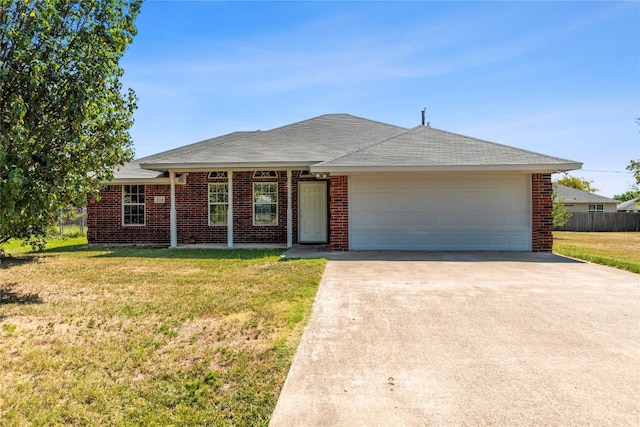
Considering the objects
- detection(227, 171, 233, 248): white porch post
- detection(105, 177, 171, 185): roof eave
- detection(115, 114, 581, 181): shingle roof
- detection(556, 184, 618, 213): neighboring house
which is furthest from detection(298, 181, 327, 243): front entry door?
detection(556, 184, 618, 213): neighboring house

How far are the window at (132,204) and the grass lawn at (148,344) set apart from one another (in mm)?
5944

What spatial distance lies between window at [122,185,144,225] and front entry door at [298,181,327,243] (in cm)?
560

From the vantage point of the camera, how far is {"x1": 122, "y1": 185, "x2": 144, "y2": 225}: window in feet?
46.2

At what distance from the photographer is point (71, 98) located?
482cm

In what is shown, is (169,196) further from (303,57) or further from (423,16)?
(423,16)

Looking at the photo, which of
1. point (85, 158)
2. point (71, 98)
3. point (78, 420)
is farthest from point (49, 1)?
point (78, 420)

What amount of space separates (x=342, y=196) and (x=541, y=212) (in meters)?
5.51

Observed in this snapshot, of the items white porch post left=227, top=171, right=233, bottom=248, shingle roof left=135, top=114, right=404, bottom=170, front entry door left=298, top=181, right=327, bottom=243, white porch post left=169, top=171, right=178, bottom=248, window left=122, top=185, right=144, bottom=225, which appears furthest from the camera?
window left=122, top=185, right=144, bottom=225

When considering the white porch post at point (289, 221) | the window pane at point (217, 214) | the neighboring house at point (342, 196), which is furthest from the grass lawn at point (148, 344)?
the window pane at point (217, 214)

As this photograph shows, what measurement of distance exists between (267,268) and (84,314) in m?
3.82

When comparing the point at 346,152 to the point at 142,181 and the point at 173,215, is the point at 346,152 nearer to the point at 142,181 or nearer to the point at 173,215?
the point at 173,215

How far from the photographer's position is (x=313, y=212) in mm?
13250

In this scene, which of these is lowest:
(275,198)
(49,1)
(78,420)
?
(78,420)

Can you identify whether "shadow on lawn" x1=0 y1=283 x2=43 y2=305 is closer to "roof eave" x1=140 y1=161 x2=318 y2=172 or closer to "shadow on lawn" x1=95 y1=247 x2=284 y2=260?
"shadow on lawn" x1=95 y1=247 x2=284 y2=260
